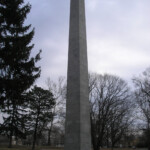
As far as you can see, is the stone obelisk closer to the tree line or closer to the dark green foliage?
the tree line

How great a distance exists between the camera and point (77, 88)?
995 centimetres

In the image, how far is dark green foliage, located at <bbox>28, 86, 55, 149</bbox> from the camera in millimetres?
35844

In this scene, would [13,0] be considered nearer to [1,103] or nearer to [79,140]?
[1,103]

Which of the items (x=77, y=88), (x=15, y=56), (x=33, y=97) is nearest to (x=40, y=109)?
(x=33, y=97)

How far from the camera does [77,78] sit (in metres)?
10.1

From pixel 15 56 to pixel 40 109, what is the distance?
77.3 feet

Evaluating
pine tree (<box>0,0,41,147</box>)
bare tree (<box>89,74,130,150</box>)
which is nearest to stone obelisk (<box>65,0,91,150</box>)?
pine tree (<box>0,0,41,147</box>)

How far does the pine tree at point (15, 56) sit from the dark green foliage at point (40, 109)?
19229 mm

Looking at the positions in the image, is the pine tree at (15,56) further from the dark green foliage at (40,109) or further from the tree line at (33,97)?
the dark green foliage at (40,109)

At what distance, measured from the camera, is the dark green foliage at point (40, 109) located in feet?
118

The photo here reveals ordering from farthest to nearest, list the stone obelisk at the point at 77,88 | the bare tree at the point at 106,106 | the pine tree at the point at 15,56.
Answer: the bare tree at the point at 106,106, the pine tree at the point at 15,56, the stone obelisk at the point at 77,88

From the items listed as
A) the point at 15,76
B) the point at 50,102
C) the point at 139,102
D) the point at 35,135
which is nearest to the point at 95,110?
the point at 139,102

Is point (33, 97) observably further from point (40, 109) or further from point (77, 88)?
point (77, 88)

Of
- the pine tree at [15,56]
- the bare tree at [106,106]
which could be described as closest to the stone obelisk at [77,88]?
the pine tree at [15,56]
